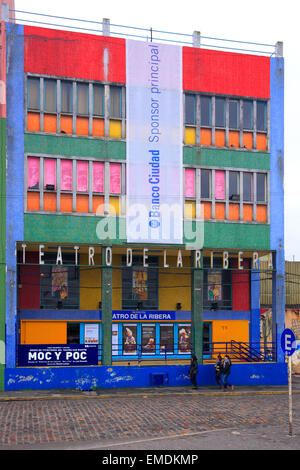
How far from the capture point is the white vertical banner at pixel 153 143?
30.9 metres

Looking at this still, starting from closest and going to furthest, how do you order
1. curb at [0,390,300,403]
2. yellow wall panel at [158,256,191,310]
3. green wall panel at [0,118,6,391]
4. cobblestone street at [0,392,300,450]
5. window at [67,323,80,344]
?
cobblestone street at [0,392,300,450] < curb at [0,390,300,403] < green wall panel at [0,118,6,391] < window at [67,323,80,344] < yellow wall panel at [158,256,191,310]

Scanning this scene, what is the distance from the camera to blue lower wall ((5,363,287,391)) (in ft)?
92.6

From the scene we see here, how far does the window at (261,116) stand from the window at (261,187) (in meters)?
2.57

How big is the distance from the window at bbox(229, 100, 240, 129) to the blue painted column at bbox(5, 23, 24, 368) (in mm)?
10966

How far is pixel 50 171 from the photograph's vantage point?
98.3 feet

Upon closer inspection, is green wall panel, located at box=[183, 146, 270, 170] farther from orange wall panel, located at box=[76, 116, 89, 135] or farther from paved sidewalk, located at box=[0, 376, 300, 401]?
paved sidewalk, located at box=[0, 376, 300, 401]

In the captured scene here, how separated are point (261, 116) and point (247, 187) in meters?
4.00

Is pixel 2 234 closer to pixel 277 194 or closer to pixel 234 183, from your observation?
pixel 234 183

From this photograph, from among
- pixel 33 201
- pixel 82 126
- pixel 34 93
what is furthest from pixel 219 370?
pixel 34 93

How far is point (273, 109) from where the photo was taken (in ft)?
109

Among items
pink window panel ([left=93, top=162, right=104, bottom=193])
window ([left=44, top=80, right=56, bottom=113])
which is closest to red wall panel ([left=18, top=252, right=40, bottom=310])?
pink window panel ([left=93, top=162, right=104, bottom=193])

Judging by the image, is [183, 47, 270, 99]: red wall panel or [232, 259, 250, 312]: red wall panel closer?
[183, 47, 270, 99]: red wall panel

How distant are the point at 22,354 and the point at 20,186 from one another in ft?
26.1

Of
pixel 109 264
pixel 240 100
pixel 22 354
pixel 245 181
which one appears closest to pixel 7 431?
pixel 22 354
